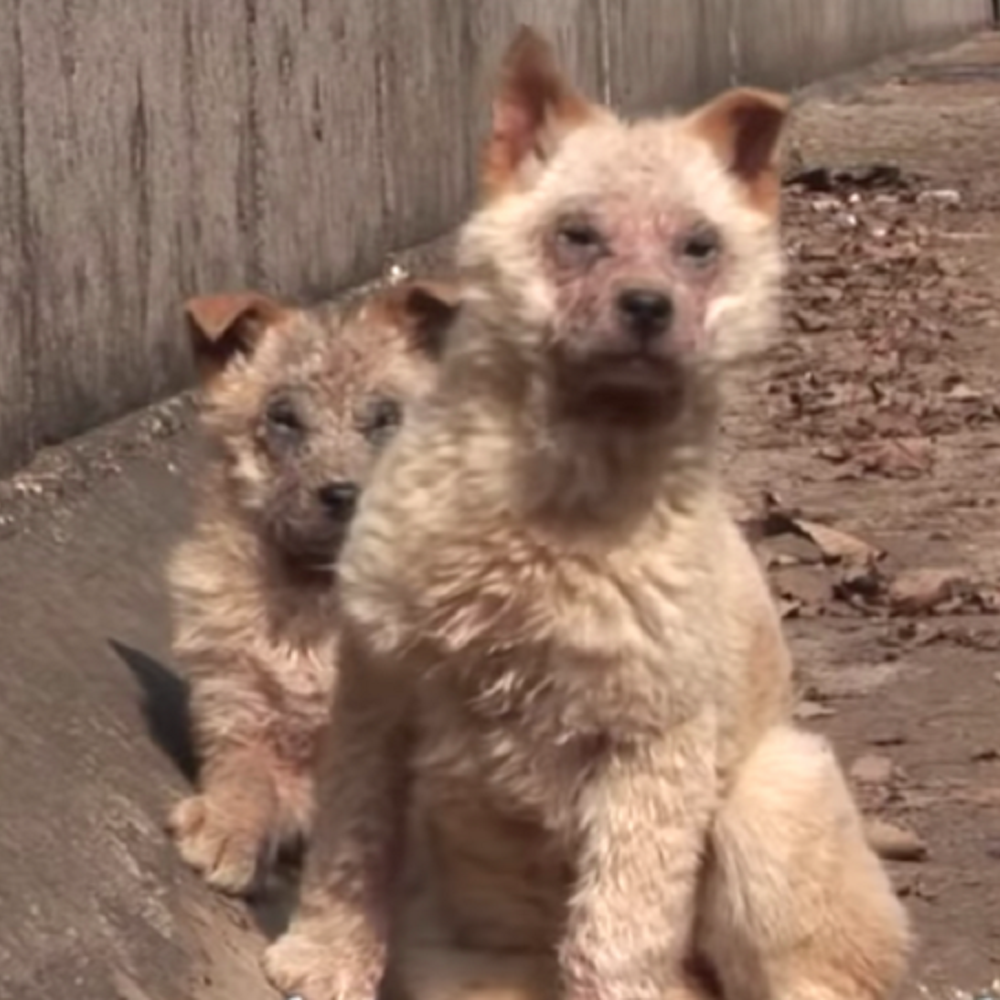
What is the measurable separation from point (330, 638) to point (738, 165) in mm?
1372

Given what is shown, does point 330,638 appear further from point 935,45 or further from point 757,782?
point 935,45

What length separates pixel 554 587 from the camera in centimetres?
571

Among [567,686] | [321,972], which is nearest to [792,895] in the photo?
[567,686]

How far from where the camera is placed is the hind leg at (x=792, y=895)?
19.4 feet

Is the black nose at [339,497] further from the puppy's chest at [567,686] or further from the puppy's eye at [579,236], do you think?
the puppy's eye at [579,236]

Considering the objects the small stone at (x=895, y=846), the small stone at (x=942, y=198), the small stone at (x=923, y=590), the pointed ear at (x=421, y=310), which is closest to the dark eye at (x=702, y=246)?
the pointed ear at (x=421, y=310)

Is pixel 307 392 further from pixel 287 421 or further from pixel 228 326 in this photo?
pixel 228 326

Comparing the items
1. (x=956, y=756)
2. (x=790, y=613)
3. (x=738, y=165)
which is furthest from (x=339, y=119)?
(x=738, y=165)

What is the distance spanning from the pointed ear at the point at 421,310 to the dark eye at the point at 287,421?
0.32 m

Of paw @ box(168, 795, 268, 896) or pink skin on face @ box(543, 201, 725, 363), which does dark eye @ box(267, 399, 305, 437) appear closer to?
paw @ box(168, 795, 268, 896)

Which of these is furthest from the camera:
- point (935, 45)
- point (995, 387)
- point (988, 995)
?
point (935, 45)

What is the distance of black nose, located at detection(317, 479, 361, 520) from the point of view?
22.3 ft

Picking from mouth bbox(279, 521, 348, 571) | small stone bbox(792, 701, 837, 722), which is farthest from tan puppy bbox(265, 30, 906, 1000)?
small stone bbox(792, 701, 837, 722)

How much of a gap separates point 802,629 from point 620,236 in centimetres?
339
